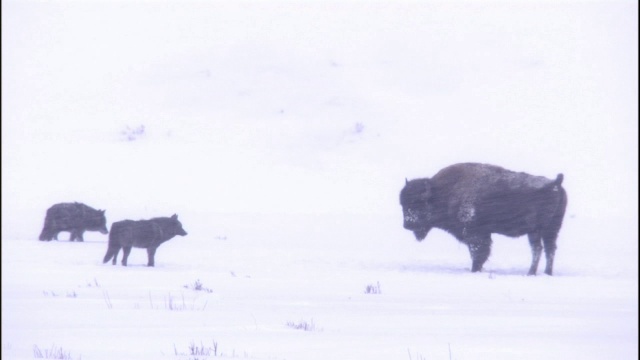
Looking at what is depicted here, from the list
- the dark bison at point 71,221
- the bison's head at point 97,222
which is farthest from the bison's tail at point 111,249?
the bison's head at point 97,222

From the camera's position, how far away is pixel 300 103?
30.9m

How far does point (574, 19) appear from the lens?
3562 centimetres

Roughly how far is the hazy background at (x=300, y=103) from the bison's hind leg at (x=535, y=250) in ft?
33.9

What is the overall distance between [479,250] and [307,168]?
44.0 feet

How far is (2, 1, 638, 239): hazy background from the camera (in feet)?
81.2

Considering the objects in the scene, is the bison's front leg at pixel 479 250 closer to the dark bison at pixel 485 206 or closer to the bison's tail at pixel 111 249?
the dark bison at pixel 485 206

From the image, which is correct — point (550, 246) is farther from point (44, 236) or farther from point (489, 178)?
point (44, 236)

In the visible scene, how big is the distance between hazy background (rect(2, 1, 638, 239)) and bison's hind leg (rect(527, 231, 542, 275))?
1033cm

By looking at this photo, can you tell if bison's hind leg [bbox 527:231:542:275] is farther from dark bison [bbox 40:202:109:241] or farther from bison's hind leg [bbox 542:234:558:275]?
dark bison [bbox 40:202:109:241]

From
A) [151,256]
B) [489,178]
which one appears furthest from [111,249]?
[489,178]

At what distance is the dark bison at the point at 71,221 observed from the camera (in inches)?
655

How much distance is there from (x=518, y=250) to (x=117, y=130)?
15712mm

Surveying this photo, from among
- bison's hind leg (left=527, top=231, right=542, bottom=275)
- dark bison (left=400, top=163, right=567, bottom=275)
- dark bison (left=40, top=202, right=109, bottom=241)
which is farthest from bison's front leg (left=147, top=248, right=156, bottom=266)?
bison's hind leg (left=527, top=231, right=542, bottom=275)

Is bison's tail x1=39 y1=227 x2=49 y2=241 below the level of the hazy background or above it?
below
